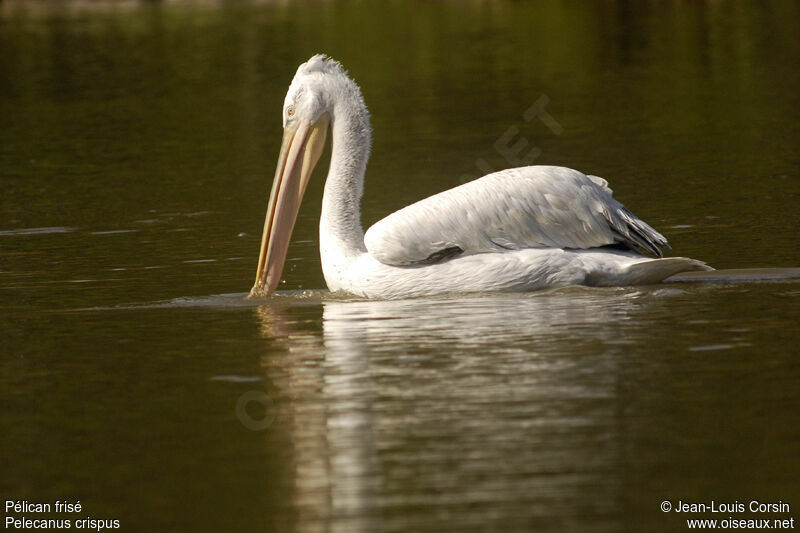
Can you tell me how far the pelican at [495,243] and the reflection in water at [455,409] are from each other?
13 cm

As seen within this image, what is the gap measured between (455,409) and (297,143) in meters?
3.27

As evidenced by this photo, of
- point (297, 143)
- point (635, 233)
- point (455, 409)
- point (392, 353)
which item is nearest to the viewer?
point (455, 409)

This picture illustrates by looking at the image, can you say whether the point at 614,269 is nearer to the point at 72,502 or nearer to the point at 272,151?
the point at 72,502

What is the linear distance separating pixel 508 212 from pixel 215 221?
408 centimetres

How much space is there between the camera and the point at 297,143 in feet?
27.5

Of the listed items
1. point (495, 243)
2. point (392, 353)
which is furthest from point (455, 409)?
Result: point (495, 243)

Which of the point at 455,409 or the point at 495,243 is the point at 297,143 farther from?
the point at 455,409

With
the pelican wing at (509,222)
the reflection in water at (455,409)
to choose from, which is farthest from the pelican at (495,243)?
the reflection in water at (455,409)

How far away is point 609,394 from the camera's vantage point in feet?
18.2

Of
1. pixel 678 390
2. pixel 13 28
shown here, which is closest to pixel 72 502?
pixel 678 390

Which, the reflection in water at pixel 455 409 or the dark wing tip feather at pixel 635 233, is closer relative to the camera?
the reflection in water at pixel 455 409

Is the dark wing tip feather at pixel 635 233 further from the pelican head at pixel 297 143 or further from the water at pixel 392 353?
the pelican head at pixel 297 143

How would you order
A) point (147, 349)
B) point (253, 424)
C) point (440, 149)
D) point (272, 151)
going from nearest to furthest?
point (253, 424)
point (147, 349)
point (440, 149)
point (272, 151)

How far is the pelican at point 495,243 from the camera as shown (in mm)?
7746
